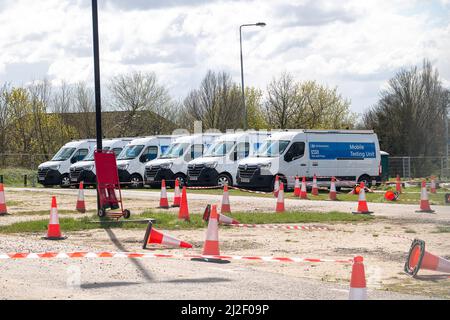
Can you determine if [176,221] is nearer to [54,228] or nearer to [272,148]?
[54,228]

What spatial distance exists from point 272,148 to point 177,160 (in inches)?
229

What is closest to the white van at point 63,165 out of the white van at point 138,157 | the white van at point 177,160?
the white van at point 138,157

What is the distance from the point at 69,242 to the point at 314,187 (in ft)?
56.1

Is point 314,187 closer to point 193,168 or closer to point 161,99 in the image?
point 193,168

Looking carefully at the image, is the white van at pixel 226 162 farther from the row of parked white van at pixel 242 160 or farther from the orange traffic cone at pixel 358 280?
the orange traffic cone at pixel 358 280

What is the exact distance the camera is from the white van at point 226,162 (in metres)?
34.6

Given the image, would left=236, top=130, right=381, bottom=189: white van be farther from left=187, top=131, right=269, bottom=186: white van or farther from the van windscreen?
left=187, top=131, right=269, bottom=186: white van

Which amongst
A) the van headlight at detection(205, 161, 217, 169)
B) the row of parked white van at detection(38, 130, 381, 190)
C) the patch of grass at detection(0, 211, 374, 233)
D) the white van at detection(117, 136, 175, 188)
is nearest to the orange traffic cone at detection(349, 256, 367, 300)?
the patch of grass at detection(0, 211, 374, 233)

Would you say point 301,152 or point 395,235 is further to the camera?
point 301,152

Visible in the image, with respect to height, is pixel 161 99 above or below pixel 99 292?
above

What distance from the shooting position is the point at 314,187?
29891mm

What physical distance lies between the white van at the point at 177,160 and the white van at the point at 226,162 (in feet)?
6.42

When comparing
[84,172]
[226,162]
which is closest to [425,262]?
[226,162]
